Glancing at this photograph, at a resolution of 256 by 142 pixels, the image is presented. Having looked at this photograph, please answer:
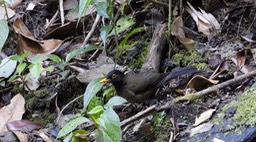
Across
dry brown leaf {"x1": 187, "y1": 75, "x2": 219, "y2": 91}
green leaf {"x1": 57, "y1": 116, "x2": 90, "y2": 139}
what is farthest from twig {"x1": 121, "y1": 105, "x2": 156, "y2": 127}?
green leaf {"x1": 57, "y1": 116, "x2": 90, "y2": 139}

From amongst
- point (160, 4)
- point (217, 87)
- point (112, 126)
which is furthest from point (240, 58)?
point (112, 126)

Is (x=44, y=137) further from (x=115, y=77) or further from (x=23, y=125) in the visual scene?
(x=115, y=77)

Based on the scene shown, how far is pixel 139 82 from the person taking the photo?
15.8ft

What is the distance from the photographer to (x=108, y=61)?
16.8 ft

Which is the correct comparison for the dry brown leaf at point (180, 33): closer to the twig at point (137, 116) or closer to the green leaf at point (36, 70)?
the twig at point (137, 116)

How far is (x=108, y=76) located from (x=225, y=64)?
1.02 metres

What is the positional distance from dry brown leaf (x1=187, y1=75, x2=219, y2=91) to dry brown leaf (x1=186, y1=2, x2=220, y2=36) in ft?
2.46

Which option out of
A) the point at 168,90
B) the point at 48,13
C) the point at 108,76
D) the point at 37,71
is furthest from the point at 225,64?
the point at 48,13

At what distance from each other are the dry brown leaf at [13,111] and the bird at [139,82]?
2.66ft

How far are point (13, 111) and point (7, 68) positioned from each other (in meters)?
0.46

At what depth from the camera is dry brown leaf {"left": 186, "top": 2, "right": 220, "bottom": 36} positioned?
16.4 feet

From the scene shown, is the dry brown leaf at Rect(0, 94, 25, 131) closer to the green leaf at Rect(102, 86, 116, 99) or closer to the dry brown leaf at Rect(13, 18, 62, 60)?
the dry brown leaf at Rect(13, 18, 62, 60)

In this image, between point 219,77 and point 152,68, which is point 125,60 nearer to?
point 152,68

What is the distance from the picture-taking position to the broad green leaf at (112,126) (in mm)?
3457
